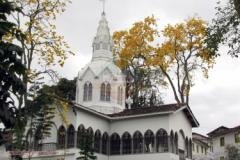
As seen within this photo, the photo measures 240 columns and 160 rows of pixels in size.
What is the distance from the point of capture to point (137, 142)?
3934cm

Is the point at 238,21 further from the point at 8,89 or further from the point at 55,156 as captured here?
the point at 55,156

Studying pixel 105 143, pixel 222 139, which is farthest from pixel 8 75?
pixel 222 139

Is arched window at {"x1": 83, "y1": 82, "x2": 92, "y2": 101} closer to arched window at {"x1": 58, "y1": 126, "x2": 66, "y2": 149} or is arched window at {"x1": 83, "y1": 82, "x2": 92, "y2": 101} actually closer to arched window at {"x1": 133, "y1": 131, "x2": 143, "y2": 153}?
arched window at {"x1": 133, "y1": 131, "x2": 143, "y2": 153}

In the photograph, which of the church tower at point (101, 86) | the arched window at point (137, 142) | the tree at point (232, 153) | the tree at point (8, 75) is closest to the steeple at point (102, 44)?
the church tower at point (101, 86)

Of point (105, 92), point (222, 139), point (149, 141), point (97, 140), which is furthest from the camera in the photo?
point (222, 139)

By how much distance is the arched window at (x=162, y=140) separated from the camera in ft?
124

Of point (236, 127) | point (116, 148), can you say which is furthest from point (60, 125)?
point (236, 127)

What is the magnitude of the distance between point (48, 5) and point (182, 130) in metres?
17.1

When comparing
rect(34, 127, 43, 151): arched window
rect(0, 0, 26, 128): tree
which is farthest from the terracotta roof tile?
rect(0, 0, 26, 128): tree

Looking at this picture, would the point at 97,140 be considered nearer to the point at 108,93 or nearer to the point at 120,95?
the point at 108,93

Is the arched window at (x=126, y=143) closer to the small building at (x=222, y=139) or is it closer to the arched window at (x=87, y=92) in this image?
the arched window at (x=87, y=92)

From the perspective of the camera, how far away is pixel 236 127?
61438mm

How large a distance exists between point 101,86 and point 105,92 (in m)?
0.68

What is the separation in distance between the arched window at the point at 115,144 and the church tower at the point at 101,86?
4.14 m
